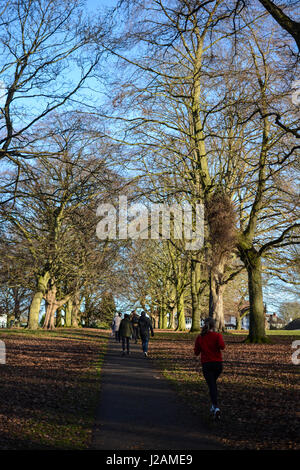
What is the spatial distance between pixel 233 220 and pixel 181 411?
43.6ft

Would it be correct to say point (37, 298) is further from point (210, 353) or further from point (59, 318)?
point (210, 353)

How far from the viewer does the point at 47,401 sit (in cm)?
966

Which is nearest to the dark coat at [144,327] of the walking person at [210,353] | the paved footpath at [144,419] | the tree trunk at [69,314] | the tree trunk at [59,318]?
the paved footpath at [144,419]

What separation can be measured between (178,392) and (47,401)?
2.85 metres

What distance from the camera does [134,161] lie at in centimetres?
2314

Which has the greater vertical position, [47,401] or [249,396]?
[249,396]

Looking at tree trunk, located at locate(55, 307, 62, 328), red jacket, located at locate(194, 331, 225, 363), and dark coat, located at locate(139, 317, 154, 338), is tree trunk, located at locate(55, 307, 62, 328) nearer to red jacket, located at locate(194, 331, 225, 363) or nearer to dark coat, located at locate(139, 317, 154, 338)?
dark coat, located at locate(139, 317, 154, 338)

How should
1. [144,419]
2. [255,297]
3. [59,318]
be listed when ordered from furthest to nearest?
[59,318] → [255,297] → [144,419]

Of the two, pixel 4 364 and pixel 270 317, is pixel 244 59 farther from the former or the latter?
pixel 270 317

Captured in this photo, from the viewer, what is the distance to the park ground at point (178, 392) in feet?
23.0

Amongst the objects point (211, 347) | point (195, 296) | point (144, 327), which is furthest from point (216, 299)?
point (211, 347)

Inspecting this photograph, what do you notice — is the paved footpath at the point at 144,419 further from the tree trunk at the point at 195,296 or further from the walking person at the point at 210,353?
the tree trunk at the point at 195,296

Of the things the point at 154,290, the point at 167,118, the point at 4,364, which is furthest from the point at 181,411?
the point at 154,290

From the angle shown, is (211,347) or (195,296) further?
(195,296)
